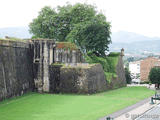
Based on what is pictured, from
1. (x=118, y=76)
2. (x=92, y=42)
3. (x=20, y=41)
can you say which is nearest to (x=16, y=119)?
(x=20, y=41)

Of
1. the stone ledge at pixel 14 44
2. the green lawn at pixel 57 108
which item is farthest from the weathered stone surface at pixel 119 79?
the green lawn at pixel 57 108

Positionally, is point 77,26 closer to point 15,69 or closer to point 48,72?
point 48,72

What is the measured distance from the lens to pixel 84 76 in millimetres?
41469

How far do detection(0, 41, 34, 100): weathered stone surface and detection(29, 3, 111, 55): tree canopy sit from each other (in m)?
15.6

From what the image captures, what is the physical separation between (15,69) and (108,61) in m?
25.7

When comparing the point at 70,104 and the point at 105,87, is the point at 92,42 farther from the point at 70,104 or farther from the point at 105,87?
the point at 70,104

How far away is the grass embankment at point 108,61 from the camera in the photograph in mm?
52688

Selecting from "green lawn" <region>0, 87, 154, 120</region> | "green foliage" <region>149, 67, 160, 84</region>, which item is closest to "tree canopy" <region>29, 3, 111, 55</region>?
"green foliage" <region>149, 67, 160, 84</region>

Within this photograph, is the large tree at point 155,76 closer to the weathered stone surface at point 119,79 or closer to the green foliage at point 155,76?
the green foliage at point 155,76

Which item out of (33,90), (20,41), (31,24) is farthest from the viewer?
(31,24)

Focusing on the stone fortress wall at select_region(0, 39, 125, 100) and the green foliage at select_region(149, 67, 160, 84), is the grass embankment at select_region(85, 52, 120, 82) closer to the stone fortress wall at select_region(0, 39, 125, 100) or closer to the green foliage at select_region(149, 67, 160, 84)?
the stone fortress wall at select_region(0, 39, 125, 100)

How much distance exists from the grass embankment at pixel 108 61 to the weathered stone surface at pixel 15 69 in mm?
12915

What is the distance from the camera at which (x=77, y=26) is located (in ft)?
183

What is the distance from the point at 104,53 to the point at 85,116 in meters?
32.8
